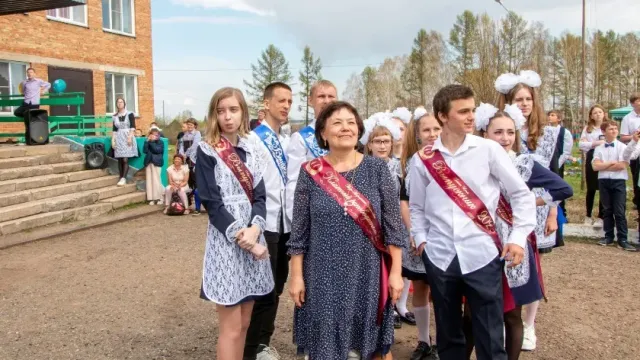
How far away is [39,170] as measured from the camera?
11484 mm

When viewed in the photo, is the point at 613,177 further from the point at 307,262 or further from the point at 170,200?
the point at 170,200

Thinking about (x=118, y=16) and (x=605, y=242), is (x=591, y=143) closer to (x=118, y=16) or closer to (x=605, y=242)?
(x=605, y=242)

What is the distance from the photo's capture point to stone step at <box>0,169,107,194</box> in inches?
406

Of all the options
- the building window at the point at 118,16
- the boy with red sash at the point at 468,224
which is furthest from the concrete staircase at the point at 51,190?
the building window at the point at 118,16

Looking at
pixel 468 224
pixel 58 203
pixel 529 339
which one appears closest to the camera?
pixel 468 224

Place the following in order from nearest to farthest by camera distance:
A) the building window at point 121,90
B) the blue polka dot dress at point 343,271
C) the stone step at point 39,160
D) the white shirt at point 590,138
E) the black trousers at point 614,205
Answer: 1. the blue polka dot dress at point 343,271
2. the black trousers at point 614,205
3. the white shirt at point 590,138
4. the stone step at point 39,160
5. the building window at point 121,90

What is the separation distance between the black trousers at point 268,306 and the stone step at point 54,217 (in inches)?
263

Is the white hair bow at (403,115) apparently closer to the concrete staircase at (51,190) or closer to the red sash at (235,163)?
the red sash at (235,163)

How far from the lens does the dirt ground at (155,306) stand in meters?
4.38

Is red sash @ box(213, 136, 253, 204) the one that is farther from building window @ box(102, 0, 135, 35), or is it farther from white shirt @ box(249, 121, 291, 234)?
building window @ box(102, 0, 135, 35)

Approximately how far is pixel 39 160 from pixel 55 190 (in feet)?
4.37

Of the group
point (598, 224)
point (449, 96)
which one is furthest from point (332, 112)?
point (598, 224)

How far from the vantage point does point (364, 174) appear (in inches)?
112

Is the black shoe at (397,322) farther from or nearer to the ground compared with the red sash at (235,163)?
nearer to the ground
